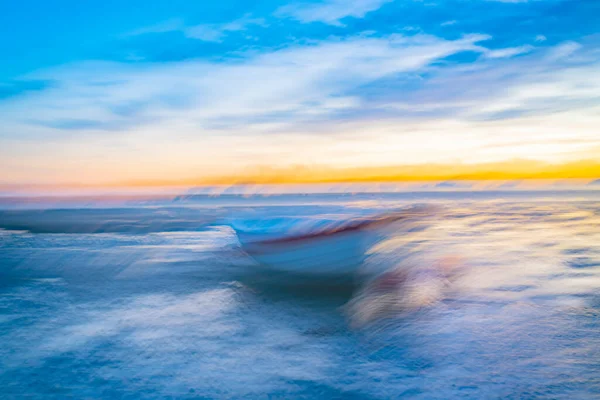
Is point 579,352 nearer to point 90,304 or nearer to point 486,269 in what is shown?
point 486,269

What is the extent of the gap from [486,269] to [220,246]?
574 centimetres

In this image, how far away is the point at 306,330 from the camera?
3.84m

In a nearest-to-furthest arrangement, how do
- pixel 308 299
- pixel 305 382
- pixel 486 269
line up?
pixel 305 382 < pixel 308 299 < pixel 486 269

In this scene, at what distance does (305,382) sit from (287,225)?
207 inches

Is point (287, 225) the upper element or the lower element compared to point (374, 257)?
upper

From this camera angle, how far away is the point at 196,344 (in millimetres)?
3623

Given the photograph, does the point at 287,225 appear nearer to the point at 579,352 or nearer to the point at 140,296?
the point at 140,296

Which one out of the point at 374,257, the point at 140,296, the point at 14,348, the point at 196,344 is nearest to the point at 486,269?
the point at 374,257

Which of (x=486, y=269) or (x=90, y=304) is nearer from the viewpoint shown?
(x=90, y=304)

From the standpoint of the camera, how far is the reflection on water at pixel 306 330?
284cm

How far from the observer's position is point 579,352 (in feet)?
10.2

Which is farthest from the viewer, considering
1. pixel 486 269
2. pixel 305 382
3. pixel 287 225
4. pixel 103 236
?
pixel 103 236

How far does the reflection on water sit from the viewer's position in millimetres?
2836

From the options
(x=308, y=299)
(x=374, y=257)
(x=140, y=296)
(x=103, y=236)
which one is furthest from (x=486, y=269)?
(x=103, y=236)
